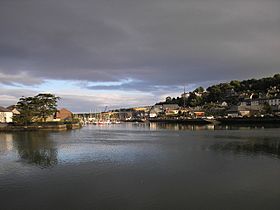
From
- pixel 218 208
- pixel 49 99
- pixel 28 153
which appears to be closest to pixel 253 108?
pixel 49 99

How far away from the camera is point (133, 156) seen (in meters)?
17.8

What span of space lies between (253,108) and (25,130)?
54.9 m

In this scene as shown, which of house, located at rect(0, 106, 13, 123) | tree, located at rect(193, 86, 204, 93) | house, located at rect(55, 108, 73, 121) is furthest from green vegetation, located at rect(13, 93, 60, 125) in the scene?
tree, located at rect(193, 86, 204, 93)

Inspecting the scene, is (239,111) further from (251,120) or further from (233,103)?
(233,103)

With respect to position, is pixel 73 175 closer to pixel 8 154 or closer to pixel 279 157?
pixel 8 154

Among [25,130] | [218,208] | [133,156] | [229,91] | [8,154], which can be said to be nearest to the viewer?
[218,208]

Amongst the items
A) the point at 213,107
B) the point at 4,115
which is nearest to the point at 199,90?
the point at 213,107

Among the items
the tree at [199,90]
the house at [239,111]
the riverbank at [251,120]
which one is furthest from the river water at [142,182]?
the tree at [199,90]

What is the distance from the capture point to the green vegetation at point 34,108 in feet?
153

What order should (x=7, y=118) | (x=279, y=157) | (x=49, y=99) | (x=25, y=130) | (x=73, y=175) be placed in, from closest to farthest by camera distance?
1. (x=73, y=175)
2. (x=279, y=157)
3. (x=25, y=130)
4. (x=49, y=99)
5. (x=7, y=118)

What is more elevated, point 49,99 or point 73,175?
point 49,99

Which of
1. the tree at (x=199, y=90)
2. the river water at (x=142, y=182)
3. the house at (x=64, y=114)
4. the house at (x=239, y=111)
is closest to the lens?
the river water at (x=142, y=182)

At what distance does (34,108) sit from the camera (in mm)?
48062

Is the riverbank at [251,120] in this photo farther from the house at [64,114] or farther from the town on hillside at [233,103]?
the house at [64,114]
